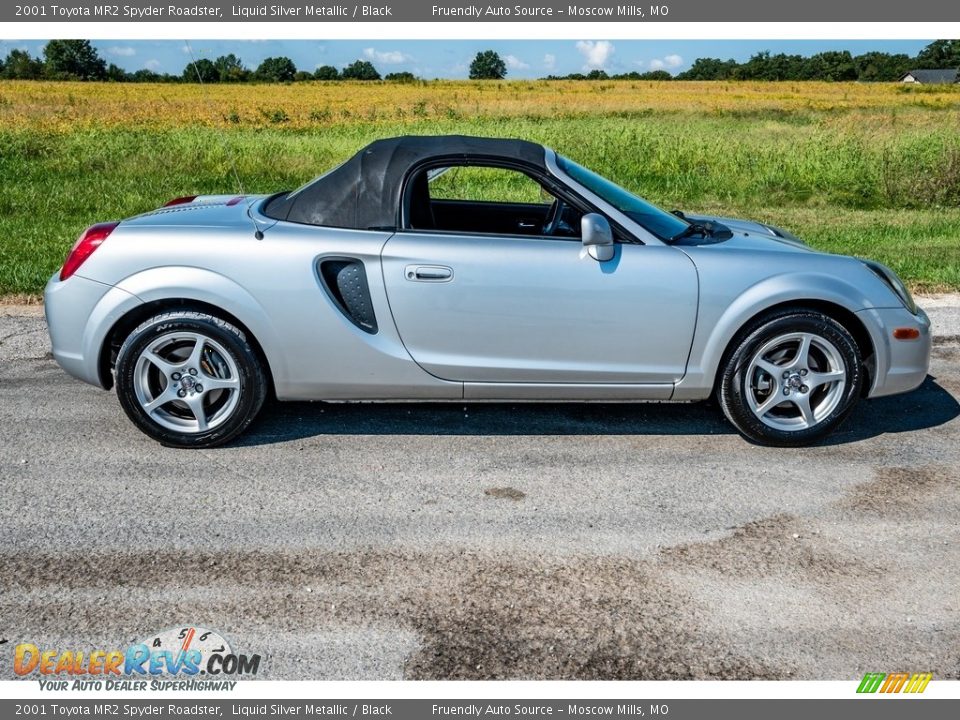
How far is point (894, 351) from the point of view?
4.96 metres

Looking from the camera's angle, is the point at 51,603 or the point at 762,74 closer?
the point at 51,603

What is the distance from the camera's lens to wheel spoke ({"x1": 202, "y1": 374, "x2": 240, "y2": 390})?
478 centimetres

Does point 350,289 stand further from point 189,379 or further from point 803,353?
point 803,353

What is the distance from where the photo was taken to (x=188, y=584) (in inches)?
140

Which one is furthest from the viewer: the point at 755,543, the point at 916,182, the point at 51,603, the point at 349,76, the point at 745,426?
the point at 349,76

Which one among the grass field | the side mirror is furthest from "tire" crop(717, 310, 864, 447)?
the grass field

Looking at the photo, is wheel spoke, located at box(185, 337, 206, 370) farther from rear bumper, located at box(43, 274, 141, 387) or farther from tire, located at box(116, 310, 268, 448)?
rear bumper, located at box(43, 274, 141, 387)

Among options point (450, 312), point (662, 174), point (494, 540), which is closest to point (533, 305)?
point (450, 312)

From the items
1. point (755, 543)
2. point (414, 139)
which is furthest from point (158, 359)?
point (755, 543)

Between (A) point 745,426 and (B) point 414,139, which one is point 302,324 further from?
(A) point 745,426

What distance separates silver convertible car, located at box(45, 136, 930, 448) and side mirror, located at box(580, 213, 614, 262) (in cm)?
1

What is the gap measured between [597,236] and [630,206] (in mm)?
624

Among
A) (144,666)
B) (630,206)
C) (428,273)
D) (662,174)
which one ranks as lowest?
(144,666)

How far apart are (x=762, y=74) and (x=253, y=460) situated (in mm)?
107419
